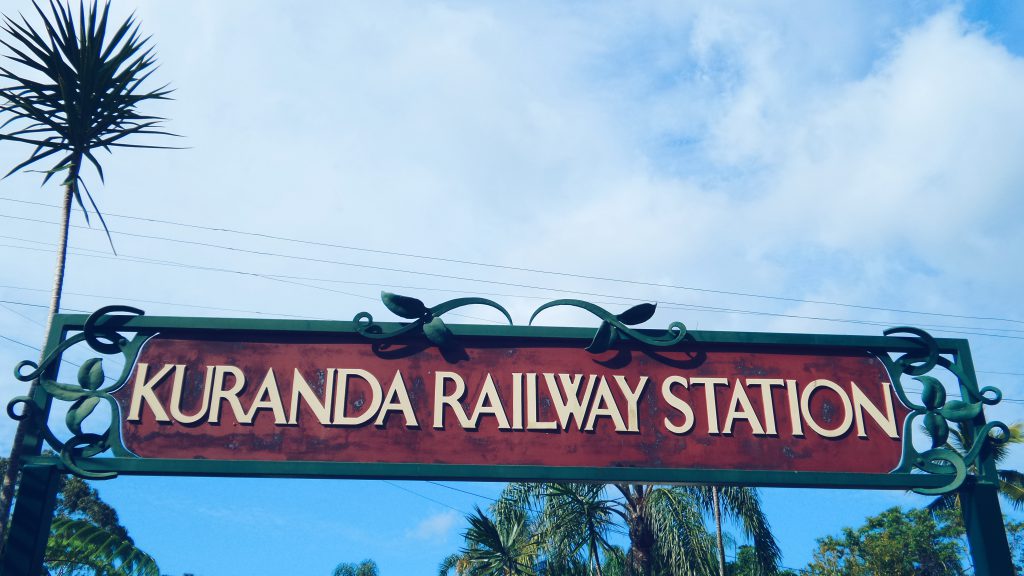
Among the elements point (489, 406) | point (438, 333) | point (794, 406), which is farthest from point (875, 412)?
point (438, 333)

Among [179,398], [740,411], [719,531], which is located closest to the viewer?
[179,398]

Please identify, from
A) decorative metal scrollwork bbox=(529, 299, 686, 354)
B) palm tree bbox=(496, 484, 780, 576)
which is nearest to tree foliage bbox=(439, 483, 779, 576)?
palm tree bbox=(496, 484, 780, 576)

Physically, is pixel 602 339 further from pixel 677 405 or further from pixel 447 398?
pixel 447 398

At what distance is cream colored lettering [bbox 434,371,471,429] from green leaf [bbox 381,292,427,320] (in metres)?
0.47

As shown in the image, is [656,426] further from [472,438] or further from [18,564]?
[18,564]

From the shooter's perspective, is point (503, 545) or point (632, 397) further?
point (503, 545)

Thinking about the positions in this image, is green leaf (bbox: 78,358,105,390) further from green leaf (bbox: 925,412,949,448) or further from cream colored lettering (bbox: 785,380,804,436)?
green leaf (bbox: 925,412,949,448)

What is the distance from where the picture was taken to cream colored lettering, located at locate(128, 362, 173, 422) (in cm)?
615

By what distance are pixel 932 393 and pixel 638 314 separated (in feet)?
7.24

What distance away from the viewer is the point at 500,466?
600 centimetres

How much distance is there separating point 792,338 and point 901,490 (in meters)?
1.29

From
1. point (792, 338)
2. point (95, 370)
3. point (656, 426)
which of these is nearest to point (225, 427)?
point (95, 370)

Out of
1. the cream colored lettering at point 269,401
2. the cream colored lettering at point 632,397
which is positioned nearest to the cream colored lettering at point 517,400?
the cream colored lettering at point 632,397

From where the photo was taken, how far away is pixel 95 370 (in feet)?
20.5
